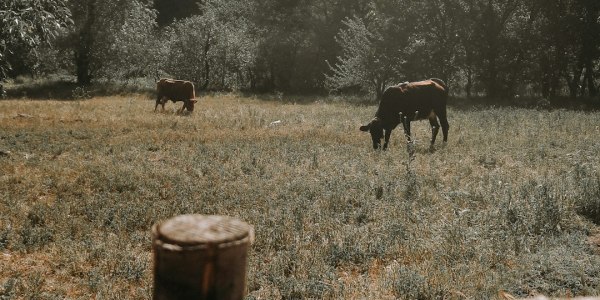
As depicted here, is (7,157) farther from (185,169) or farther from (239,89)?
(239,89)

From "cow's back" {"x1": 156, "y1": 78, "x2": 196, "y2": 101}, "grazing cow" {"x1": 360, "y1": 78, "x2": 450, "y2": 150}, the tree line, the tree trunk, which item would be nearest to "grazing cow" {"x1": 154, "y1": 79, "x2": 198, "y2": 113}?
"cow's back" {"x1": 156, "y1": 78, "x2": 196, "y2": 101}

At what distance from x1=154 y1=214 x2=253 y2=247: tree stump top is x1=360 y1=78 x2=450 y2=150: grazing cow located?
13.0m

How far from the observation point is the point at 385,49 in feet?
108

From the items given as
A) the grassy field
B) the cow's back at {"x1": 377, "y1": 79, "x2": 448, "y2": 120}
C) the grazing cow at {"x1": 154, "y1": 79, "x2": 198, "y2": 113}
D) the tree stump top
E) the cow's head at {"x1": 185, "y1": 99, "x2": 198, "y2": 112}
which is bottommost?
the grassy field

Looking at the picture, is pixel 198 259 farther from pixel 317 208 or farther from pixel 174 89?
pixel 174 89

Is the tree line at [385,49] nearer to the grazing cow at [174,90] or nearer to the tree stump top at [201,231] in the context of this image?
the grazing cow at [174,90]

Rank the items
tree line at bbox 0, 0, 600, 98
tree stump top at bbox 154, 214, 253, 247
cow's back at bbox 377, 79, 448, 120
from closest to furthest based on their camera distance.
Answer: tree stump top at bbox 154, 214, 253, 247, cow's back at bbox 377, 79, 448, 120, tree line at bbox 0, 0, 600, 98

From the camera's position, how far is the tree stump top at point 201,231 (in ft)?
5.44

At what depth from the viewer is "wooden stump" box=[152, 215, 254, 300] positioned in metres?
1.66

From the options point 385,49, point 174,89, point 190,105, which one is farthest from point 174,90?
point 385,49

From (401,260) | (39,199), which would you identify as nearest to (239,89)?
(39,199)

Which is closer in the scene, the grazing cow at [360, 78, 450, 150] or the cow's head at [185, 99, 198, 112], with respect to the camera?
the grazing cow at [360, 78, 450, 150]

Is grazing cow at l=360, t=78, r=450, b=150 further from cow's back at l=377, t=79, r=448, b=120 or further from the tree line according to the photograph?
the tree line

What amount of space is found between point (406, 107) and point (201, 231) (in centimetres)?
1412
